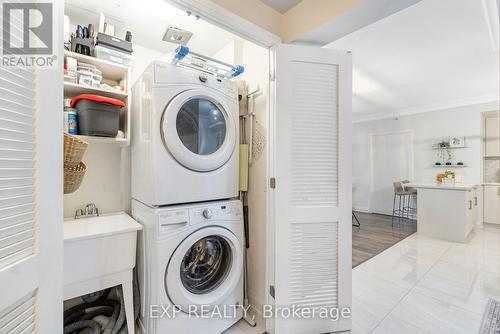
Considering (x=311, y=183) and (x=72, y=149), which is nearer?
(x=72, y=149)

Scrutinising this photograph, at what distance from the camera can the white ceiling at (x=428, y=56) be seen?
2.00 meters

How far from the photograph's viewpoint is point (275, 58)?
5.00 feet

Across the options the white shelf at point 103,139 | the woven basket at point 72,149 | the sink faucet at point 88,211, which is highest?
the white shelf at point 103,139

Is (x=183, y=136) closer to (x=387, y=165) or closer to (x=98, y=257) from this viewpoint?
(x=98, y=257)

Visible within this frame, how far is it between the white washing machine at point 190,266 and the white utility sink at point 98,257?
0.09 metres

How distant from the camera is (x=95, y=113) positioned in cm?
145

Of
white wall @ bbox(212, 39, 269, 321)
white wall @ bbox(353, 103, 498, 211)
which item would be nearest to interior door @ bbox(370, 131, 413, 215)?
white wall @ bbox(353, 103, 498, 211)

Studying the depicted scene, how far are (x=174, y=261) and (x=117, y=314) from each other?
72 centimetres

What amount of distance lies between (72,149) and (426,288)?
3046mm

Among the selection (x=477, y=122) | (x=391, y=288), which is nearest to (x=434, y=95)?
(x=477, y=122)

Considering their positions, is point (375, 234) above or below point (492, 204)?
below

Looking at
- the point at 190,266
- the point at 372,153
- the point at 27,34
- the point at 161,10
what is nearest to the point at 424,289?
the point at 190,266

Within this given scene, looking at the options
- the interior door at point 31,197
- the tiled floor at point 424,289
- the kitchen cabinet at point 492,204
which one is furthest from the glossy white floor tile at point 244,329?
the kitchen cabinet at point 492,204

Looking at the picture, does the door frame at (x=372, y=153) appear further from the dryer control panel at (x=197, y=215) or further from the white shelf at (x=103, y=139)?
the white shelf at (x=103, y=139)
